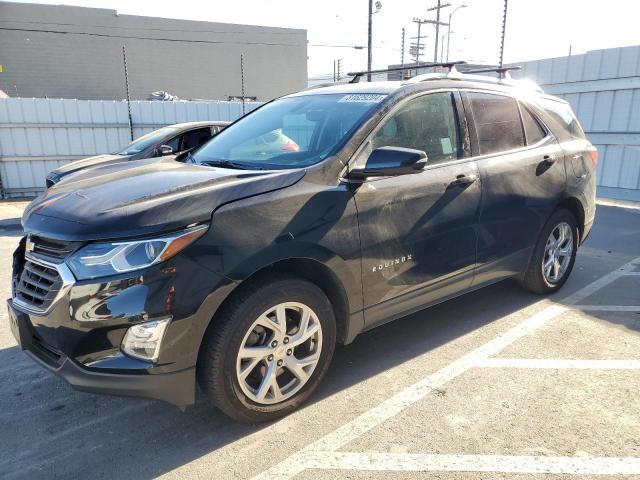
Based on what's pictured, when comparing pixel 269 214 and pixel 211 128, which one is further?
pixel 211 128

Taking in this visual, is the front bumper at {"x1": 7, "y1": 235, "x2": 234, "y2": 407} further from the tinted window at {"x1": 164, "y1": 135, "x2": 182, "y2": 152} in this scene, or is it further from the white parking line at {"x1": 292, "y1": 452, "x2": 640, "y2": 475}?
the tinted window at {"x1": 164, "y1": 135, "x2": 182, "y2": 152}

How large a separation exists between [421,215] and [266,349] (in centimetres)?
131

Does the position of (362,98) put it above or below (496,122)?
above

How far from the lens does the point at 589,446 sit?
2568 mm

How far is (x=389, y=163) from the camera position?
2.87 metres

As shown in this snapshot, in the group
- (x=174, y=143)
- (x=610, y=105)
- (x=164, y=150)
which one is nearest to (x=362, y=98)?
(x=164, y=150)

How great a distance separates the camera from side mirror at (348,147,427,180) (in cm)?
285

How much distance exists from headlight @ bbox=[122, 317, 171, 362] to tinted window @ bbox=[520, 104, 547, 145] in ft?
10.8

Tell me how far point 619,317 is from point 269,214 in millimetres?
3280

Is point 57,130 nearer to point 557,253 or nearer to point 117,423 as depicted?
point 117,423

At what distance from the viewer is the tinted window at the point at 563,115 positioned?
452cm

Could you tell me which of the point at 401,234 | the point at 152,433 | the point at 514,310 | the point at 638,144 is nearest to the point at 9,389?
the point at 152,433

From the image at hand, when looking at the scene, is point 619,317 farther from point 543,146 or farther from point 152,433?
point 152,433

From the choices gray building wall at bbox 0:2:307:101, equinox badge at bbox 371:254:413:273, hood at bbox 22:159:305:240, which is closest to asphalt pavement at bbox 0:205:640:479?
equinox badge at bbox 371:254:413:273
